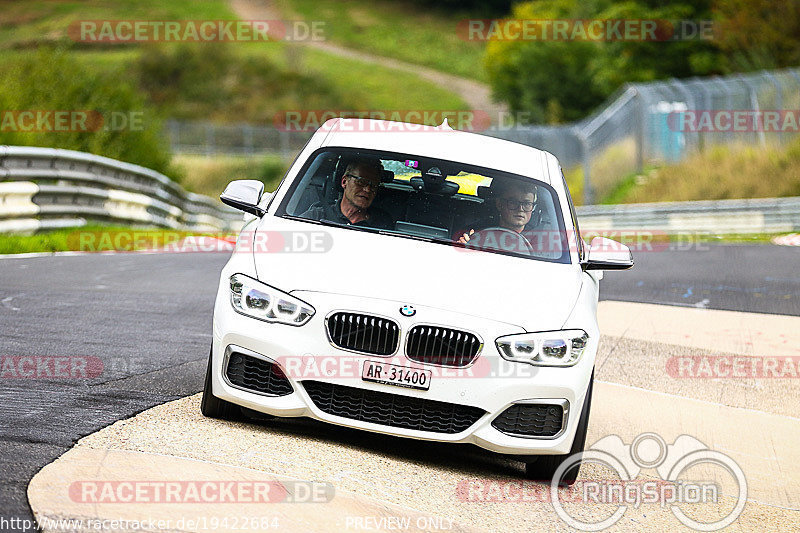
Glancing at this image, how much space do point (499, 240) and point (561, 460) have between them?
4.46 ft

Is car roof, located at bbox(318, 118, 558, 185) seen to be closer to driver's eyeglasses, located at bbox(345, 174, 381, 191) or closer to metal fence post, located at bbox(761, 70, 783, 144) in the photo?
driver's eyeglasses, located at bbox(345, 174, 381, 191)

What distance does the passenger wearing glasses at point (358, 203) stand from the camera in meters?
7.03

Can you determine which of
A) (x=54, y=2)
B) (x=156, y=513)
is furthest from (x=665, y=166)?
(x=54, y=2)

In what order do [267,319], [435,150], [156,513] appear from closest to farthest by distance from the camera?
[156,513], [267,319], [435,150]

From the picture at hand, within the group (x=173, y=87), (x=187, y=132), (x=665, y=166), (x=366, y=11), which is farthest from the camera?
(x=366, y=11)

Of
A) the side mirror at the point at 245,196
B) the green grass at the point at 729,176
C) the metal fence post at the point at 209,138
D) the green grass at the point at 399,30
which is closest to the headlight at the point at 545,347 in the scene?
the side mirror at the point at 245,196

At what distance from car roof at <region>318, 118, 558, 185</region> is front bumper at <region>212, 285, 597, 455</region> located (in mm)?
1684

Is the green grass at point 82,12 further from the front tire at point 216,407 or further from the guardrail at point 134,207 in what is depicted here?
the front tire at point 216,407

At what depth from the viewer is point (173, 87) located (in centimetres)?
8650

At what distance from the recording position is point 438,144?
25.2 ft

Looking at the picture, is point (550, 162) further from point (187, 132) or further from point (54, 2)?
point (54, 2)

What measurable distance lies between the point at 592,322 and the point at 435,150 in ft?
5.59

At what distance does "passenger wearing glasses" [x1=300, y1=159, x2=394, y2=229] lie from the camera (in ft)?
23.1

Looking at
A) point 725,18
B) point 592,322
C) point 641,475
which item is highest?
point 725,18
